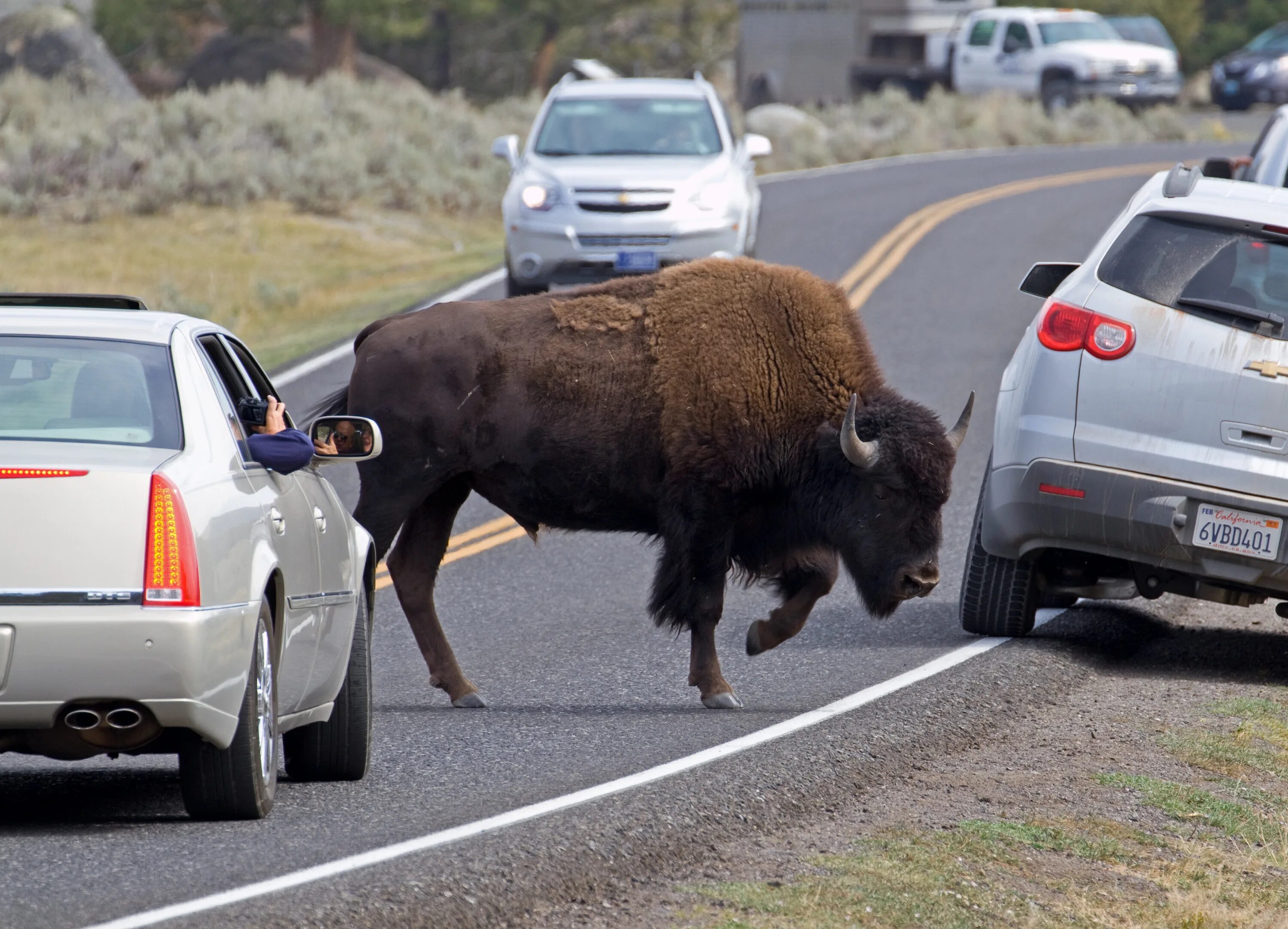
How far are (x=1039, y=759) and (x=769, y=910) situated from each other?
240 centimetres

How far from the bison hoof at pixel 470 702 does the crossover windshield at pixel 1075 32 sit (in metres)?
40.3

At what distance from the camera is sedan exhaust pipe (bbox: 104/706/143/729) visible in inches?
220

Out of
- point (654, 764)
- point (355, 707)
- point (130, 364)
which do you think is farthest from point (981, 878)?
point (130, 364)

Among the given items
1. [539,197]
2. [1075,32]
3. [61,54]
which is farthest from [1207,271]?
[1075,32]

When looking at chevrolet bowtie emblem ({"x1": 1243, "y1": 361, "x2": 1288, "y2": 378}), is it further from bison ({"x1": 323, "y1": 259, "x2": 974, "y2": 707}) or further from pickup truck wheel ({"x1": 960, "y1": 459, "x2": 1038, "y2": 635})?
pickup truck wheel ({"x1": 960, "y1": 459, "x2": 1038, "y2": 635})

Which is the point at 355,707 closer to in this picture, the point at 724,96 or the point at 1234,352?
the point at 1234,352

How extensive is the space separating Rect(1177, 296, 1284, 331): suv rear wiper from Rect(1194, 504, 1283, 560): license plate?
817 mm

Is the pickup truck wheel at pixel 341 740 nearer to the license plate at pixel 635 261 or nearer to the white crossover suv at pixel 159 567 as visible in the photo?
the white crossover suv at pixel 159 567

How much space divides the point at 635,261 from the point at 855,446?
10390 millimetres

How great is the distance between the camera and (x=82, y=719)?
5.60 metres

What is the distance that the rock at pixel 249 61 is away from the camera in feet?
158

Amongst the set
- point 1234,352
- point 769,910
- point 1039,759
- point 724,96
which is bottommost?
point 724,96

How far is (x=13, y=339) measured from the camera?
630 cm

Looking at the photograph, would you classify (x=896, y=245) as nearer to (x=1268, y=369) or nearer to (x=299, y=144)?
(x=299, y=144)
